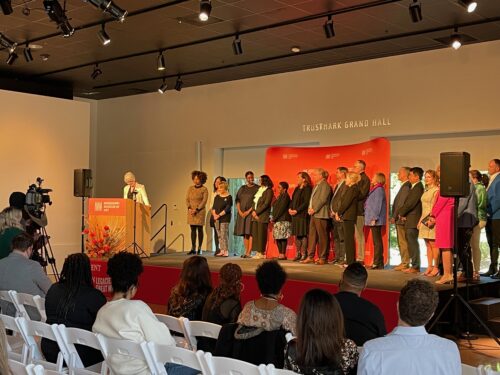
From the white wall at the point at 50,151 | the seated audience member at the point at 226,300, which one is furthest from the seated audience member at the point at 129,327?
the white wall at the point at 50,151

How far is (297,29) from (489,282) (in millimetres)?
4478

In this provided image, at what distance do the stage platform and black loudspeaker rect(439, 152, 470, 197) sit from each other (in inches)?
46.0

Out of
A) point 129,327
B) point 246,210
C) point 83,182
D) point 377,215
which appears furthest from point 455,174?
point 83,182

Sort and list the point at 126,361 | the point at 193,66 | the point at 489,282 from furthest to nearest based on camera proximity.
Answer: the point at 193,66, the point at 489,282, the point at 126,361

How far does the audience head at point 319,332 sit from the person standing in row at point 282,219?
317 inches

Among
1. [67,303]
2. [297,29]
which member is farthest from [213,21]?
[67,303]


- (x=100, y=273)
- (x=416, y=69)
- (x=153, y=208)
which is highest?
(x=416, y=69)

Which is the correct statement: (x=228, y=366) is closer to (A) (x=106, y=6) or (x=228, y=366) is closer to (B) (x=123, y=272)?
(B) (x=123, y=272)

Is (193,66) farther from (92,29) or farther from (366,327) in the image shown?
(366,327)

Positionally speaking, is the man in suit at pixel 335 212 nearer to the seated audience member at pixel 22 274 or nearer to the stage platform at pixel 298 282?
the stage platform at pixel 298 282

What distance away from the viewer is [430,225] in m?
8.40

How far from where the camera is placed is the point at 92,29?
10.1 meters

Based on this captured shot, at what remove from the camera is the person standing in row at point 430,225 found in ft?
27.7

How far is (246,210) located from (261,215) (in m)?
0.41
